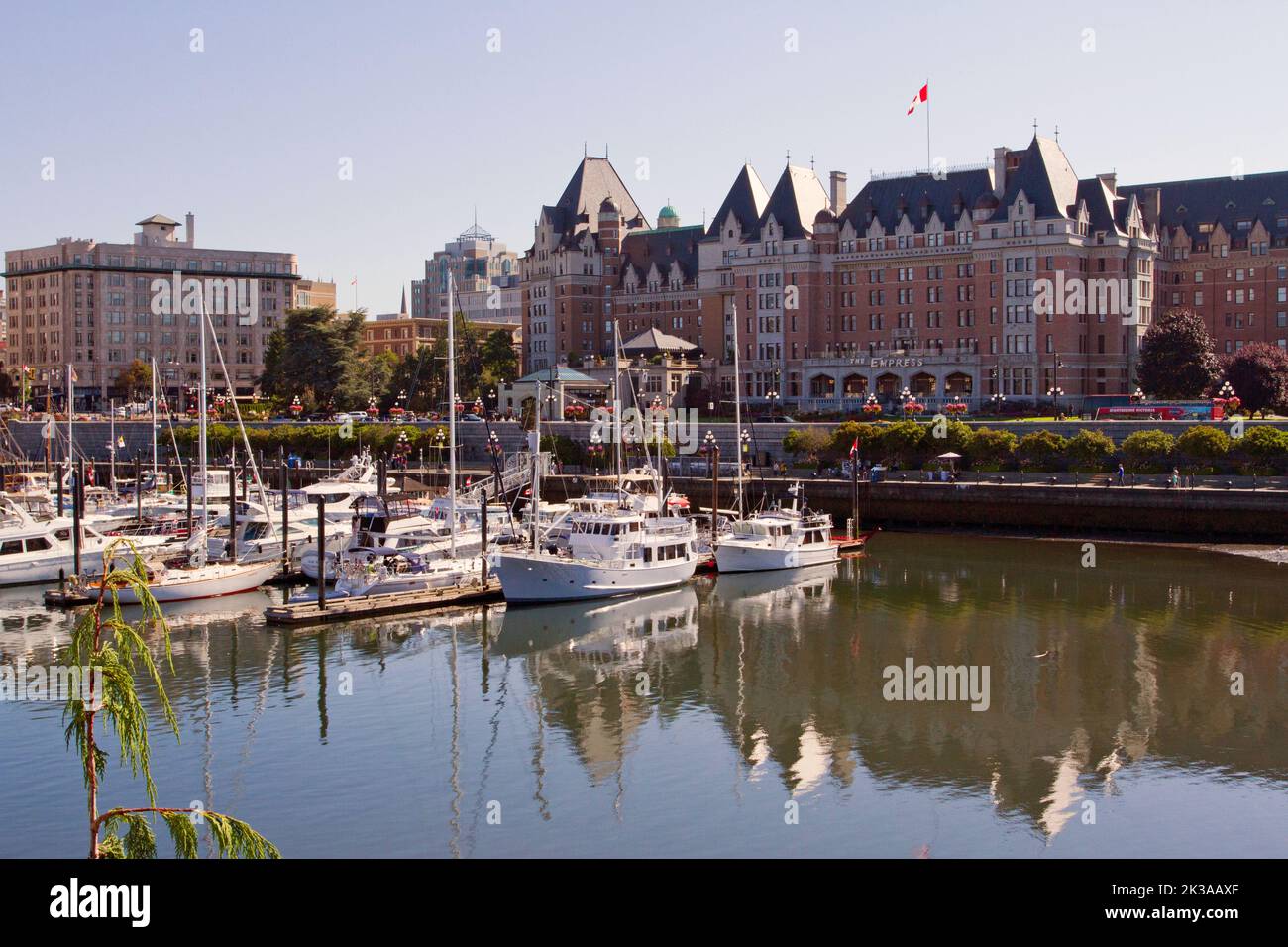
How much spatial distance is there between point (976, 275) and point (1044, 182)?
8458 millimetres

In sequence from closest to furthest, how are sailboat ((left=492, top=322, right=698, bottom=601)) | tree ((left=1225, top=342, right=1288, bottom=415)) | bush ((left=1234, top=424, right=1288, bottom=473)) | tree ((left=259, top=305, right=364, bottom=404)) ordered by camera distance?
sailboat ((left=492, top=322, right=698, bottom=601))
bush ((left=1234, top=424, right=1288, bottom=473))
tree ((left=1225, top=342, right=1288, bottom=415))
tree ((left=259, top=305, right=364, bottom=404))

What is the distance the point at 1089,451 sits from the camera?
2936 inches

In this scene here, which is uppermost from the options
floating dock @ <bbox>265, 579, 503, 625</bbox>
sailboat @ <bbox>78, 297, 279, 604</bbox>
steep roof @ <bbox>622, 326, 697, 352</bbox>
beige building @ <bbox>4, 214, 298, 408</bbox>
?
beige building @ <bbox>4, 214, 298, 408</bbox>

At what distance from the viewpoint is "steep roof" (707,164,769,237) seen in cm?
12319

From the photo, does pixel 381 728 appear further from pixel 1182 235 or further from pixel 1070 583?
pixel 1182 235

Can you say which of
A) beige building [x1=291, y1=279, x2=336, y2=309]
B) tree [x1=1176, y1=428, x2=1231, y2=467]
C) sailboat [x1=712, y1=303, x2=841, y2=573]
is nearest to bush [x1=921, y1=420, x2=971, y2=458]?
tree [x1=1176, y1=428, x2=1231, y2=467]

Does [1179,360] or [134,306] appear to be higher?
[134,306]

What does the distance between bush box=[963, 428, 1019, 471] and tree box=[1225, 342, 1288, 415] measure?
19.8 metres

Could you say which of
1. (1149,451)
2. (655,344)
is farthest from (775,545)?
(655,344)

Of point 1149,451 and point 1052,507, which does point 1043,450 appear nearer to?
point 1149,451

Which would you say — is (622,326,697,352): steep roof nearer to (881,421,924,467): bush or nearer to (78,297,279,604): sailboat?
(881,421,924,467): bush

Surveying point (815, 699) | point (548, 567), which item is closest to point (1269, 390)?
point (548, 567)
